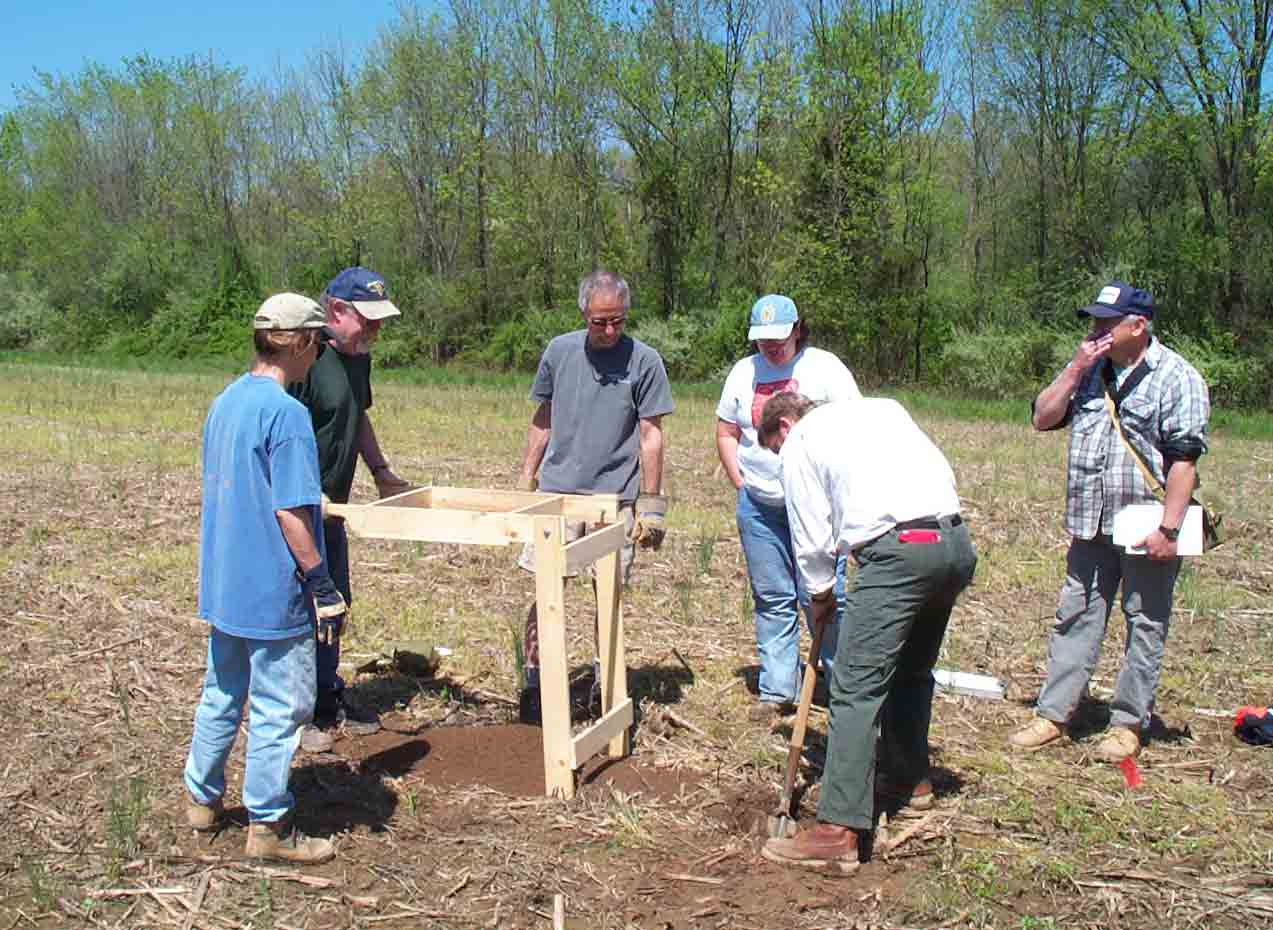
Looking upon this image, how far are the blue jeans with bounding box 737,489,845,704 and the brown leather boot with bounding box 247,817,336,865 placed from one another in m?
2.38

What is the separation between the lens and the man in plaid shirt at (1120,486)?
212 inches

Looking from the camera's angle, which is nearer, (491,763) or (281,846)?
(281,846)

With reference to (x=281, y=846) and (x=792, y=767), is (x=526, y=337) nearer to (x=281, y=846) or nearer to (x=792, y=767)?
(x=792, y=767)

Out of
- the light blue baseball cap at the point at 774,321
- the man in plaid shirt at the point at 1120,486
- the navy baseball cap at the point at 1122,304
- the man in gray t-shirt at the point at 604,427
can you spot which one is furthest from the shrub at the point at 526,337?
the navy baseball cap at the point at 1122,304

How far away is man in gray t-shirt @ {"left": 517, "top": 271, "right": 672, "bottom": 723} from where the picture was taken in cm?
596

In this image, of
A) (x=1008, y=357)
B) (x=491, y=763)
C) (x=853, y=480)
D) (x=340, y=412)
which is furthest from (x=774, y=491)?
(x=1008, y=357)

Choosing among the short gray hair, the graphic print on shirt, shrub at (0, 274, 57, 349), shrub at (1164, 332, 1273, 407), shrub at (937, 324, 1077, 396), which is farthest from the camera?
shrub at (0, 274, 57, 349)

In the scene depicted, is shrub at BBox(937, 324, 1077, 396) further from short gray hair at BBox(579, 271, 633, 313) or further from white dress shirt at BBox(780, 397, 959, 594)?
white dress shirt at BBox(780, 397, 959, 594)

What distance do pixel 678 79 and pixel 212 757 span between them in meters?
32.9

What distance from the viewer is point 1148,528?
5.34 meters

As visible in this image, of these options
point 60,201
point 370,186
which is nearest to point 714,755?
point 370,186

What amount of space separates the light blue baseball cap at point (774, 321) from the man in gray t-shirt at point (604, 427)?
1.64 ft

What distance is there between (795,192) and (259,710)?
99.7 ft

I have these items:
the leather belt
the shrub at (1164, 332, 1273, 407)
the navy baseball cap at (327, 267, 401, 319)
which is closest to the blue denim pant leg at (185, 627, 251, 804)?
the navy baseball cap at (327, 267, 401, 319)
